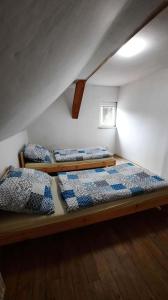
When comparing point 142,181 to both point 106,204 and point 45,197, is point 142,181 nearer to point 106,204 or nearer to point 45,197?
point 106,204

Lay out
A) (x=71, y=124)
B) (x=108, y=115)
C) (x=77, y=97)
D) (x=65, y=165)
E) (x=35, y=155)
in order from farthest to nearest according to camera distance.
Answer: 1. (x=108, y=115)
2. (x=71, y=124)
3. (x=77, y=97)
4. (x=65, y=165)
5. (x=35, y=155)

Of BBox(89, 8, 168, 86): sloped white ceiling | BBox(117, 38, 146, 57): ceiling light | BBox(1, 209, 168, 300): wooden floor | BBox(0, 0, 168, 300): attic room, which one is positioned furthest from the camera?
BBox(117, 38, 146, 57): ceiling light

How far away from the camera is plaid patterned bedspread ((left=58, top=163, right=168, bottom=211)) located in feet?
5.59

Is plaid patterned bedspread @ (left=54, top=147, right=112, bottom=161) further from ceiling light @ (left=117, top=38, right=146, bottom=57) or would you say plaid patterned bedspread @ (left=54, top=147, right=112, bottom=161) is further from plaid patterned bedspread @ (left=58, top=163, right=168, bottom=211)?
ceiling light @ (left=117, top=38, right=146, bottom=57)

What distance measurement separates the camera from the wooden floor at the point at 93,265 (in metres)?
1.23

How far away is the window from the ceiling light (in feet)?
7.96

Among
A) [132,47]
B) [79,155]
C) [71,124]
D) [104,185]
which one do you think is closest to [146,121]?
[79,155]

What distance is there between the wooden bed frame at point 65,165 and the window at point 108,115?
1.50 meters

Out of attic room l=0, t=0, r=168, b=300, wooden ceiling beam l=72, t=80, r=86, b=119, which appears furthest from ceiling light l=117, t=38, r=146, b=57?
wooden ceiling beam l=72, t=80, r=86, b=119

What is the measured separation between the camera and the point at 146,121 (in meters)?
3.38

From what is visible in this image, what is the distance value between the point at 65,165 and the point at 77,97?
5.46ft

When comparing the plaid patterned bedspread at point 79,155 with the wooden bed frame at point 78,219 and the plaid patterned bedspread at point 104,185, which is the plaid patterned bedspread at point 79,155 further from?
the wooden bed frame at point 78,219

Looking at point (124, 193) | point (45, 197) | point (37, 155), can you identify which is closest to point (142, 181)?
point (124, 193)

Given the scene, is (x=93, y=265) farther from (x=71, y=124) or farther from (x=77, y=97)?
(x=71, y=124)
